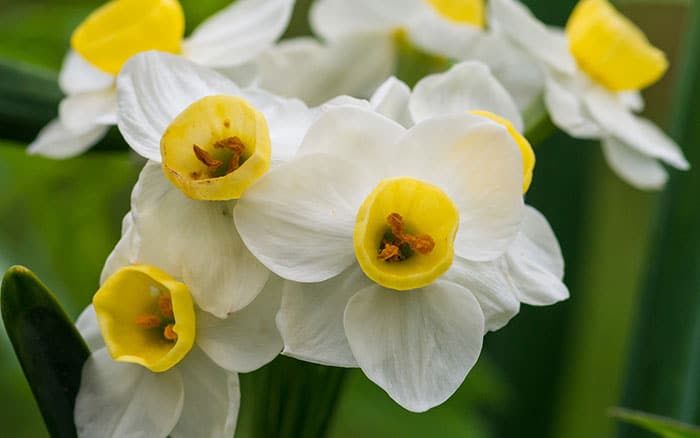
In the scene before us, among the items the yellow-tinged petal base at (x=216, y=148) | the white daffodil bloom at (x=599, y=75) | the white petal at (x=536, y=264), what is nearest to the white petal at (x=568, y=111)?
the white daffodil bloom at (x=599, y=75)

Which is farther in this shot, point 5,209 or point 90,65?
point 5,209

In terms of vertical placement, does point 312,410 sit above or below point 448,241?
below

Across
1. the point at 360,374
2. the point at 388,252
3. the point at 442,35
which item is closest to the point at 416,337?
the point at 388,252

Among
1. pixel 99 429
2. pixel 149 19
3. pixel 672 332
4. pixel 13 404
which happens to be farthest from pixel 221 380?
pixel 13 404

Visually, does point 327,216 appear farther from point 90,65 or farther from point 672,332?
point 672,332

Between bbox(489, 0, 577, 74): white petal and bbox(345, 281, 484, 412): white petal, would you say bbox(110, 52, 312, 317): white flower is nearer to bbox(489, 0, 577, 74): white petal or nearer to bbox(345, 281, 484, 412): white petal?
bbox(345, 281, 484, 412): white petal

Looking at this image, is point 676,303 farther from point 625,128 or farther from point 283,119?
point 283,119
